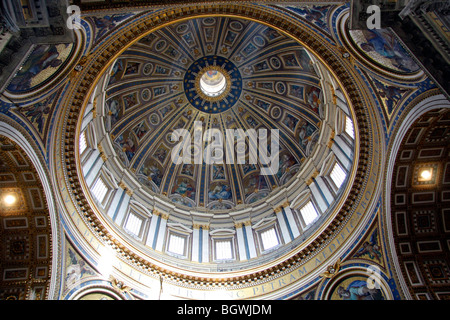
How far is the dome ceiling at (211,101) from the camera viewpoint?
25.9 metres

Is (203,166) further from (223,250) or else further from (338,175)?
(338,175)

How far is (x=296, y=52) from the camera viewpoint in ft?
83.1

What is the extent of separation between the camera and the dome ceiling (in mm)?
25875

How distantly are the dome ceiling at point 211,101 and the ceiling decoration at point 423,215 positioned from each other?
404 inches

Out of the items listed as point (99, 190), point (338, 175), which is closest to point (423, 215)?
point (338, 175)

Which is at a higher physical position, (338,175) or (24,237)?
(338,175)

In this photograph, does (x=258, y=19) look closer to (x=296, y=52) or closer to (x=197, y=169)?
(x=296, y=52)

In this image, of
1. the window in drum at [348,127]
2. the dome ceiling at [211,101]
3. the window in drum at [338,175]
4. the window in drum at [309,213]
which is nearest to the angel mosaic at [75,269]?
the dome ceiling at [211,101]

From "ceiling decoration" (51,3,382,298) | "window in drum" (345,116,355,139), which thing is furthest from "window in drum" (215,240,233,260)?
"window in drum" (345,116,355,139)

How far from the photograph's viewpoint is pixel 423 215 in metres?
15.3

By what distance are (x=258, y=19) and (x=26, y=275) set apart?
1369 cm

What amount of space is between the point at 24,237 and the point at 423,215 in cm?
1662
